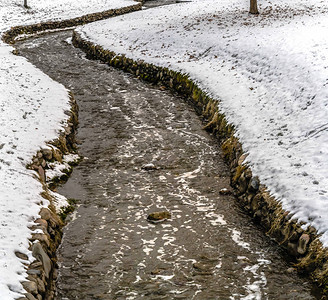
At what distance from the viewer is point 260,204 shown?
32.9 feet

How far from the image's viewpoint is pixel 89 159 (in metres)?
13.6

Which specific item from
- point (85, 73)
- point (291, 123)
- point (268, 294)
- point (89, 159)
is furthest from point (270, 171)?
point (85, 73)

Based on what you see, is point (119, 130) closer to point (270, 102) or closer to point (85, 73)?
point (270, 102)

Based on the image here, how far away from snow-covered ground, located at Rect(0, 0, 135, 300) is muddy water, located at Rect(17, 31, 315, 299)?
107 cm

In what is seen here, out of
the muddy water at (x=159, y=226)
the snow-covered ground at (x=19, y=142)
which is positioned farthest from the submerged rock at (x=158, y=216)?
the snow-covered ground at (x=19, y=142)

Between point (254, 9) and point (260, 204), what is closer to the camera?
point (260, 204)

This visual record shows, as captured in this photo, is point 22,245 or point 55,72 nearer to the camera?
point 22,245

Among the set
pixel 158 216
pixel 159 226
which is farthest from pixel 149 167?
pixel 159 226

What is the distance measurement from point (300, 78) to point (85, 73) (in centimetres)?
1495

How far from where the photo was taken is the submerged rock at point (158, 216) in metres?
10.0

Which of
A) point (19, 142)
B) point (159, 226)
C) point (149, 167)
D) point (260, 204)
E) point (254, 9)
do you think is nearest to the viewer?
point (159, 226)

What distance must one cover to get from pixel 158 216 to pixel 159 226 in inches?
12.5

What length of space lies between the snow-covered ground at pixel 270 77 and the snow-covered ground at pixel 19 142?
550 cm

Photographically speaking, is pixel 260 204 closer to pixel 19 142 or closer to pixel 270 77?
pixel 19 142
